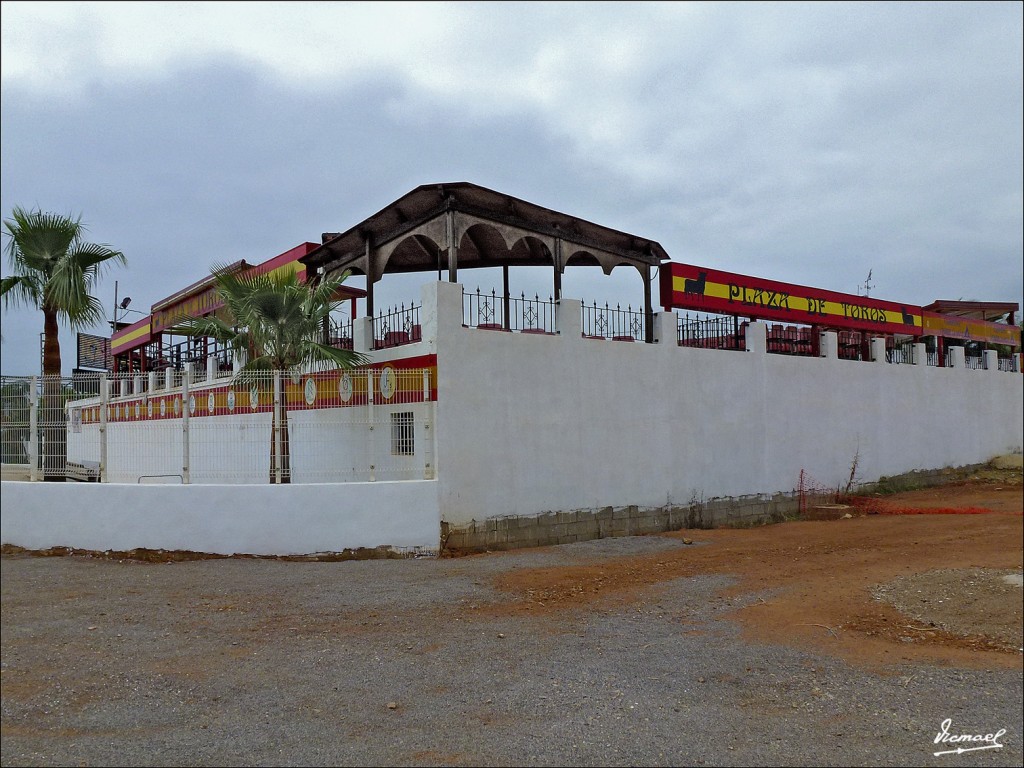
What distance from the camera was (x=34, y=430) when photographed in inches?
323

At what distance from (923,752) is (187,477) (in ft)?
28.7

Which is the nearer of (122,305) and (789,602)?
(789,602)

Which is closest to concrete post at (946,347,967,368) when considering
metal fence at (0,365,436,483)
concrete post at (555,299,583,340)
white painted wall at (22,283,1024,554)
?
white painted wall at (22,283,1024,554)

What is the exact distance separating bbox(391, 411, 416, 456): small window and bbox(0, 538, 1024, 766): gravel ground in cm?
377

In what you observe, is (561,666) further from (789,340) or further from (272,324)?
(789,340)

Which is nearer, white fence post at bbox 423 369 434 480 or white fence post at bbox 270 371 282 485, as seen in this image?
white fence post at bbox 270 371 282 485

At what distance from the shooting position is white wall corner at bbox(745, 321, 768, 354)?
13273mm

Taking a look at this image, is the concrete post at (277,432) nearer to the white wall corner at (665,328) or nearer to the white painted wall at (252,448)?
the white painted wall at (252,448)

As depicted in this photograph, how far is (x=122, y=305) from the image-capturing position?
83.7ft

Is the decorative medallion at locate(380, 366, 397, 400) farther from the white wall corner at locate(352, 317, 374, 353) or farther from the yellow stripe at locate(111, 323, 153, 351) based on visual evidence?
the yellow stripe at locate(111, 323, 153, 351)

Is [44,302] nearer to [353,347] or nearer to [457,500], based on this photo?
[353,347]

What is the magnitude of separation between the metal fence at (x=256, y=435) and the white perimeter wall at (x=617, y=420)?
0.63 meters

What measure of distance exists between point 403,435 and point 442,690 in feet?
19.1

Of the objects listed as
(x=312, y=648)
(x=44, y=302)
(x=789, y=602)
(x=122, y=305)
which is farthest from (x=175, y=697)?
(x=122, y=305)
